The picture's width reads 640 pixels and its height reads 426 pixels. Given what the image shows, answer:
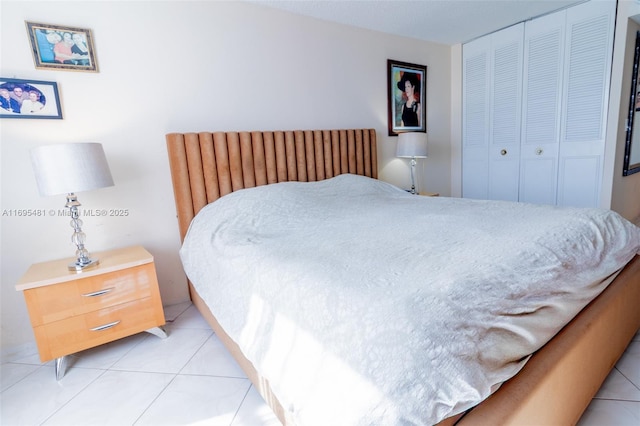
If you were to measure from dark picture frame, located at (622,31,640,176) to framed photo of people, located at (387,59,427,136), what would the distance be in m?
1.81

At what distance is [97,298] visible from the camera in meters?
1.76

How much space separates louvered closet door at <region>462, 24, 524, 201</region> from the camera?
3381 millimetres

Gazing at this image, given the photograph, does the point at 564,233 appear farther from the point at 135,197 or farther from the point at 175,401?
the point at 135,197

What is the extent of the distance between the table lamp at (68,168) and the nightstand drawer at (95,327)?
0.28 meters

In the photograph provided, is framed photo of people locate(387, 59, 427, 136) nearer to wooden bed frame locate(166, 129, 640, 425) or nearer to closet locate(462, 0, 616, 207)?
wooden bed frame locate(166, 129, 640, 425)

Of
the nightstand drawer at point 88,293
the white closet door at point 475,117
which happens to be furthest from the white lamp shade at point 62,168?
the white closet door at point 475,117

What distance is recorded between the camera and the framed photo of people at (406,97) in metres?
3.33

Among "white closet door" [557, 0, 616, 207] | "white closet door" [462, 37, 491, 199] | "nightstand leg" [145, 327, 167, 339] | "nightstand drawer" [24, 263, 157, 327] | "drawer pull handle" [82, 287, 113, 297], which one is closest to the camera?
"nightstand drawer" [24, 263, 157, 327]

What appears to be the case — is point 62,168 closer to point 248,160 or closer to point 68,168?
point 68,168

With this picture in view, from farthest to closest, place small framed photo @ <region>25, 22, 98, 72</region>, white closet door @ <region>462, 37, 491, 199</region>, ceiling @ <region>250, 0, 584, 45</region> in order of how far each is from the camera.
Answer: white closet door @ <region>462, 37, 491, 199</region>, ceiling @ <region>250, 0, 584, 45</region>, small framed photo @ <region>25, 22, 98, 72</region>

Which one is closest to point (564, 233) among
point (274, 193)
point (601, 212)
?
point (601, 212)

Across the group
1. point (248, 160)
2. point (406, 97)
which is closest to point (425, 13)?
point (406, 97)

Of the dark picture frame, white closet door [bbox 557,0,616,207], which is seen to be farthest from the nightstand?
the dark picture frame

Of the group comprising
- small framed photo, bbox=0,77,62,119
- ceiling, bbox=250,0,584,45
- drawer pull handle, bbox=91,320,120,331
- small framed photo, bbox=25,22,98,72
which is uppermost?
ceiling, bbox=250,0,584,45
